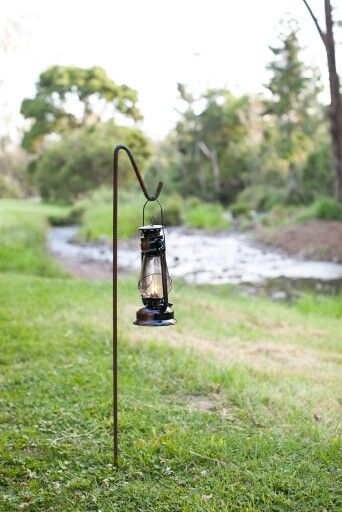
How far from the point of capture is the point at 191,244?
67.2 ft

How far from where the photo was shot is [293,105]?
93.1 feet

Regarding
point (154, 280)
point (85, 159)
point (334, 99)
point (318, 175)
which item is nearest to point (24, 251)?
point (334, 99)

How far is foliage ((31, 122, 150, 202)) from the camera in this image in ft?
103

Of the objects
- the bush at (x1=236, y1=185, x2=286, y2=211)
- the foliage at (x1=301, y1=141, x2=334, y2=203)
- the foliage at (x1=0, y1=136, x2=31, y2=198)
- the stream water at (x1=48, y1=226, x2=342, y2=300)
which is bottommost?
the stream water at (x1=48, y1=226, x2=342, y2=300)

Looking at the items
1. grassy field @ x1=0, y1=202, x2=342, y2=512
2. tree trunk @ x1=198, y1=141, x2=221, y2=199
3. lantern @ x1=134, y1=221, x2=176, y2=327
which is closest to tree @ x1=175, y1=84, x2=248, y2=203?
tree trunk @ x1=198, y1=141, x2=221, y2=199

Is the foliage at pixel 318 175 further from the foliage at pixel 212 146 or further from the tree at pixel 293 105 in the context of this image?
the foliage at pixel 212 146

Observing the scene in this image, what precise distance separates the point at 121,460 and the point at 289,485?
3.12ft

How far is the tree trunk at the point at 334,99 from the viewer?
15211 millimetres

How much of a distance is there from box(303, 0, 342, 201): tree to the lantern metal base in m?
12.4

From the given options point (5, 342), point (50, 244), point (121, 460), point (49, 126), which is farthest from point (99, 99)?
point (121, 460)

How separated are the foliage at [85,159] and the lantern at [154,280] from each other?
88.8ft

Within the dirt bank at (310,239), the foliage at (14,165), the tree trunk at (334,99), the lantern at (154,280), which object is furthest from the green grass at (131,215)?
the foliage at (14,165)

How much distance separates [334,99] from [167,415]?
13743mm

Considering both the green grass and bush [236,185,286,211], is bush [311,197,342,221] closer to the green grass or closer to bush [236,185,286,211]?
the green grass
